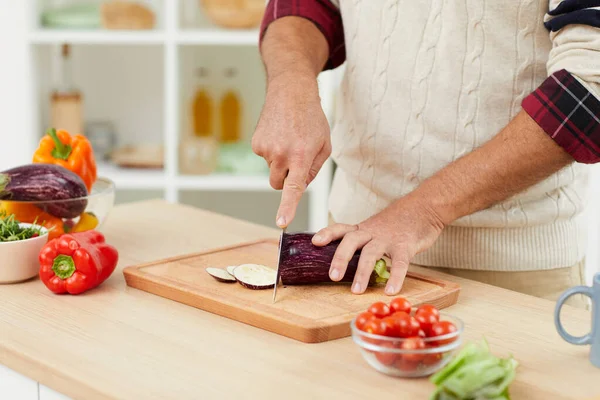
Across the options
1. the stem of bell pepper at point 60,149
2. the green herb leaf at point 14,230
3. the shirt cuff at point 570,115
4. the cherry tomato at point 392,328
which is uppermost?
the shirt cuff at point 570,115

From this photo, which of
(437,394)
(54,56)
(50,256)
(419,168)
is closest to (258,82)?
(54,56)

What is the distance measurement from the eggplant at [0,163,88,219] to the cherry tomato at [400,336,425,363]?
31.9 inches

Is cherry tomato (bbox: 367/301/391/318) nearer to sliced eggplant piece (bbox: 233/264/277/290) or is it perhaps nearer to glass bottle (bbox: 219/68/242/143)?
sliced eggplant piece (bbox: 233/264/277/290)

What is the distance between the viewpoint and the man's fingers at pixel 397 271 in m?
1.33

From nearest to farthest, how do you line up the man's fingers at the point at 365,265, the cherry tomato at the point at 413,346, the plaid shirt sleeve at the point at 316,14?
the cherry tomato at the point at 413,346, the man's fingers at the point at 365,265, the plaid shirt sleeve at the point at 316,14

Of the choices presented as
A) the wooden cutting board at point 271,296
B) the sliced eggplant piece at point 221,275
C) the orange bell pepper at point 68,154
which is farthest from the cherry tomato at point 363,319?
the orange bell pepper at point 68,154

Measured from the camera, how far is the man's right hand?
140 centimetres

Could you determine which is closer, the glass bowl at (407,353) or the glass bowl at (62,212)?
the glass bowl at (407,353)

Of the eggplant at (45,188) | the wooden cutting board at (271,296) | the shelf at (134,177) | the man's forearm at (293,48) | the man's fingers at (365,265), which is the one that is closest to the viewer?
the wooden cutting board at (271,296)

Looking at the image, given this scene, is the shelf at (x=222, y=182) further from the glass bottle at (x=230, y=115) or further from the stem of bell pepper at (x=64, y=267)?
the stem of bell pepper at (x=64, y=267)

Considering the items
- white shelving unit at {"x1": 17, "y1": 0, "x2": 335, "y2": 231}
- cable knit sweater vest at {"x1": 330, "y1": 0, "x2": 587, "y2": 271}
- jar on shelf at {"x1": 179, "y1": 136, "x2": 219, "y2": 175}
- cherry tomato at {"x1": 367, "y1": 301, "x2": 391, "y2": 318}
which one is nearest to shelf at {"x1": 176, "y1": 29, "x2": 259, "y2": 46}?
white shelving unit at {"x1": 17, "y1": 0, "x2": 335, "y2": 231}

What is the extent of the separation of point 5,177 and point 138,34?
6.03ft

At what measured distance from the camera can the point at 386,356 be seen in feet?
3.29

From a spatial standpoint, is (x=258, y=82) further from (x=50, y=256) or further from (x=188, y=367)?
(x=188, y=367)
